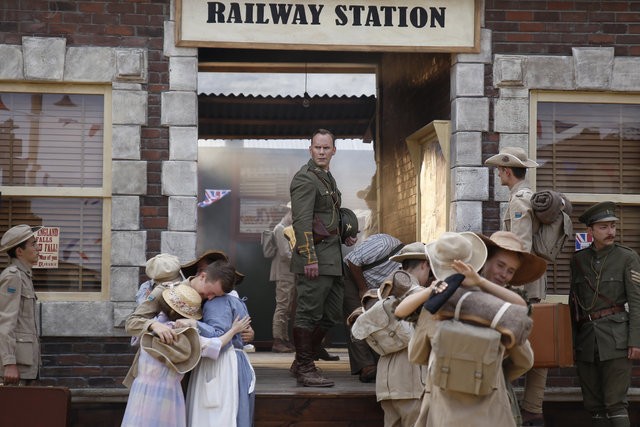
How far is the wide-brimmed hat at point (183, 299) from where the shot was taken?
689 centimetres

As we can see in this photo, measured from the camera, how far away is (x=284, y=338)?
11.9 metres

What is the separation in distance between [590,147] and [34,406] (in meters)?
5.21

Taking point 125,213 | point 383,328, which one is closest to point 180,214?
point 125,213

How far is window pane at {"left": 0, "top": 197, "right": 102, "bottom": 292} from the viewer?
8.70 meters

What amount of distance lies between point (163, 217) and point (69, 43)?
5.47ft

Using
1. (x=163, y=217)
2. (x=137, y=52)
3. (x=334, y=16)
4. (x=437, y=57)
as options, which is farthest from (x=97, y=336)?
(x=437, y=57)

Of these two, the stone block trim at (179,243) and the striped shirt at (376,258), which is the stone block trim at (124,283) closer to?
the stone block trim at (179,243)

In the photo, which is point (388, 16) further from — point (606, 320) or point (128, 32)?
point (606, 320)

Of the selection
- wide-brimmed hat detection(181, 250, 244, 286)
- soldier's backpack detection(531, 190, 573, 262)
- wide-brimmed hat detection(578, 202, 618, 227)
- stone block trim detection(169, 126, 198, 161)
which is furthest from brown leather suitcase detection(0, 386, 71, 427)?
wide-brimmed hat detection(578, 202, 618, 227)

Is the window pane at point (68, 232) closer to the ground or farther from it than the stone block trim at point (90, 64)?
closer to the ground

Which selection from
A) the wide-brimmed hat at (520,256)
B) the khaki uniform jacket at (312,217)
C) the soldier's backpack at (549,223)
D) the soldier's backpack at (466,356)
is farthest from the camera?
the khaki uniform jacket at (312,217)

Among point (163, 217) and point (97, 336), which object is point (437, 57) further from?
point (97, 336)

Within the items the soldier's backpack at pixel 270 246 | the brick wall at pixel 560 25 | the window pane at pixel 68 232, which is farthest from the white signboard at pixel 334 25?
the soldier's backpack at pixel 270 246

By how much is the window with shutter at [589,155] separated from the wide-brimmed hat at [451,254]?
3.91 metres
